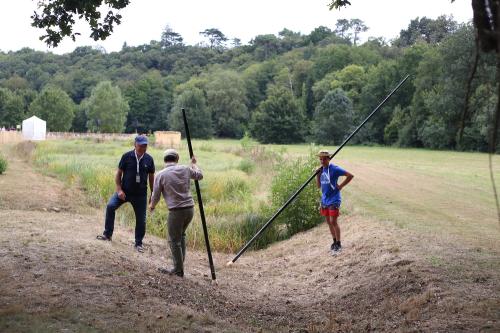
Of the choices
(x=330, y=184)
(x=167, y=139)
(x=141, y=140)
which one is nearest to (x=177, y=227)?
(x=141, y=140)

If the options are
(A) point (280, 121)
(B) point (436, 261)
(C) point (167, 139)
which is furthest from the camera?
(A) point (280, 121)

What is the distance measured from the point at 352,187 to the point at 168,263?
547 inches

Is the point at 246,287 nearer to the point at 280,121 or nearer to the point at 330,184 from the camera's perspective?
the point at 330,184

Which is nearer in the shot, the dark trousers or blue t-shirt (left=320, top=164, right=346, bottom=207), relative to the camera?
the dark trousers

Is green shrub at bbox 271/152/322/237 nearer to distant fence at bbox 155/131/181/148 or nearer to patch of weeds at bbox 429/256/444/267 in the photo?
patch of weeds at bbox 429/256/444/267

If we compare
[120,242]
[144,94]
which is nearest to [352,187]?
[120,242]

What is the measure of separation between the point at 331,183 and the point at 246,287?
268 centimetres

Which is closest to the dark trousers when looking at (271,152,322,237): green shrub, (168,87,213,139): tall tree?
(271,152,322,237): green shrub

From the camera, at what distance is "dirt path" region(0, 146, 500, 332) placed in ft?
23.5

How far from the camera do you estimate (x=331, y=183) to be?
12.3 m

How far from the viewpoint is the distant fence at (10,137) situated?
6404 centimetres

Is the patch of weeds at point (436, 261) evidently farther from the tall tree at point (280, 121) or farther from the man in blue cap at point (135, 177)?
the tall tree at point (280, 121)

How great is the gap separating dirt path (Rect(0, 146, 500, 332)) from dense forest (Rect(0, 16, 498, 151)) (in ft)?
128

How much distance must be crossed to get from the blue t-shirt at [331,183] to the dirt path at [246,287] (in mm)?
1195
